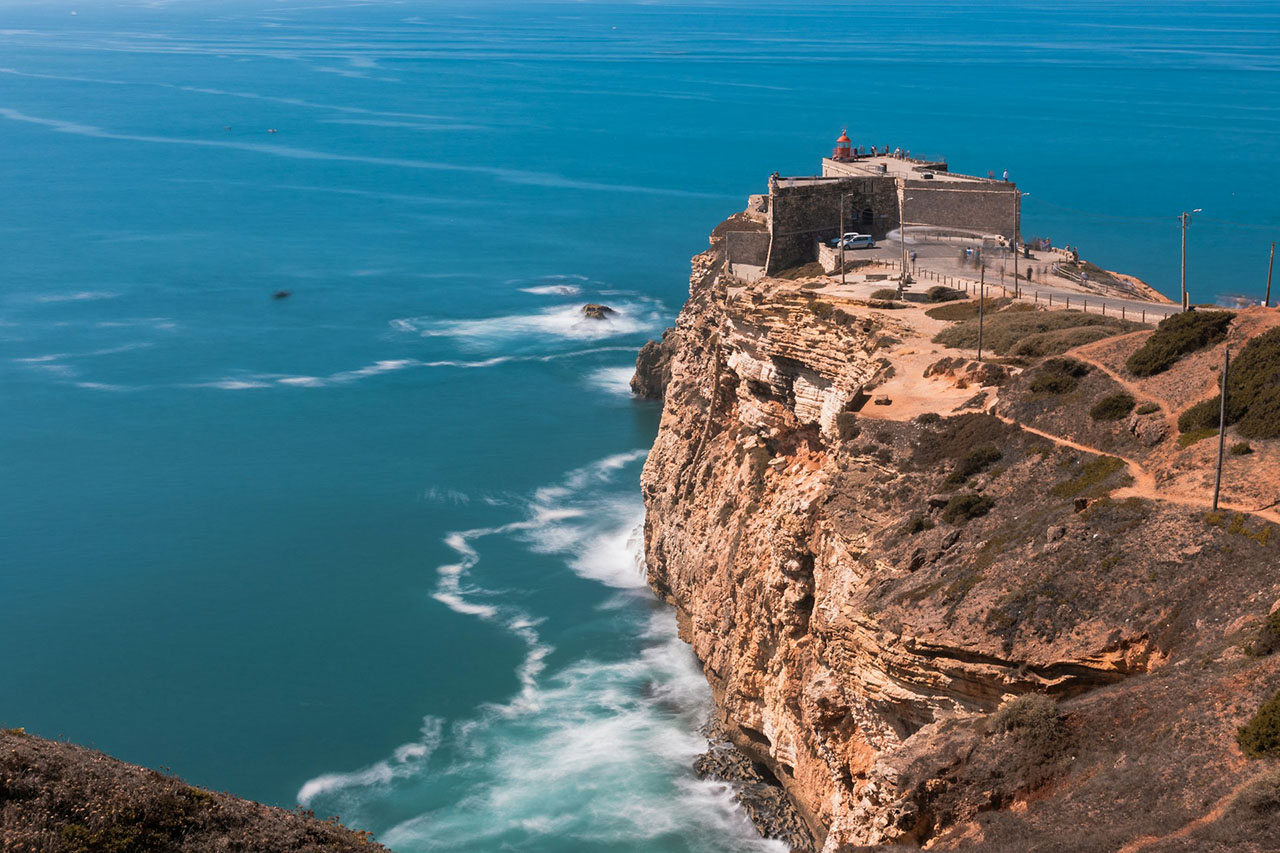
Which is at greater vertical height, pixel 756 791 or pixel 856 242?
pixel 856 242

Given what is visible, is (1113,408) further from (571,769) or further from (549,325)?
(549,325)

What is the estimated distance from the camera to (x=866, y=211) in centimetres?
5656

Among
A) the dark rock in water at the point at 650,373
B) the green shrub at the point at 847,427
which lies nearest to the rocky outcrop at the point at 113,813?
the green shrub at the point at 847,427

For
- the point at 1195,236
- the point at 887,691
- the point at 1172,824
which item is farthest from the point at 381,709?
the point at 1195,236

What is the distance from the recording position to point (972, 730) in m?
24.1

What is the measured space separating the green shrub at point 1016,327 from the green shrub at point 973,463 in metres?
7.12

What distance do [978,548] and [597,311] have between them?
72187mm

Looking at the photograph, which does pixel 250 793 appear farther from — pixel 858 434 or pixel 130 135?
pixel 130 135

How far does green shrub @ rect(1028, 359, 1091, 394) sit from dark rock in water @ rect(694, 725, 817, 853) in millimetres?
13503

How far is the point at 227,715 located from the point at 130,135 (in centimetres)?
16336

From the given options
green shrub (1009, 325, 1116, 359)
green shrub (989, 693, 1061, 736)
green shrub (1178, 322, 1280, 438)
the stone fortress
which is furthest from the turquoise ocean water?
green shrub (1178, 322, 1280, 438)

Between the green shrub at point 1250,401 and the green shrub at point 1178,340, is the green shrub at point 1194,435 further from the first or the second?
the green shrub at point 1178,340

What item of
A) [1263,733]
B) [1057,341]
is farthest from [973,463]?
[1263,733]

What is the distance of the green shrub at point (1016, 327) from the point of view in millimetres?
39031
